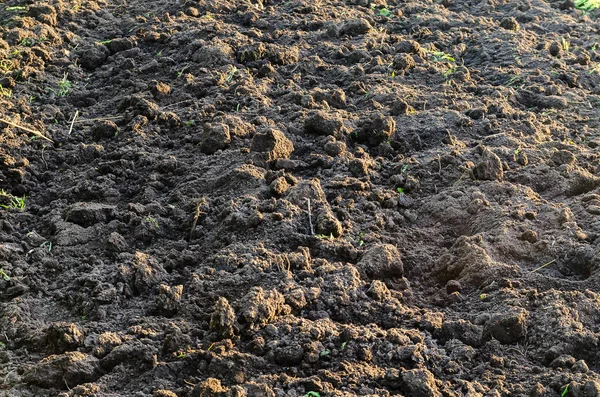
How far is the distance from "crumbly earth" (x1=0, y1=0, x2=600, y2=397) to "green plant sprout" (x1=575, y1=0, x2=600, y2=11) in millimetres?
569

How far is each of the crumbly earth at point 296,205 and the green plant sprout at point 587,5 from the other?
22.4 inches

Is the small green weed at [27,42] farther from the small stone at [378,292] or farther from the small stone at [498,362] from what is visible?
the small stone at [498,362]

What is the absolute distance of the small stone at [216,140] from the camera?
12.2 feet

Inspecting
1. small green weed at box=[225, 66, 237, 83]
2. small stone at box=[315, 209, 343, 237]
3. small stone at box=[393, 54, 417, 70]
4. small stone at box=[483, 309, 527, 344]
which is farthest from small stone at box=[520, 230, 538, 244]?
small green weed at box=[225, 66, 237, 83]

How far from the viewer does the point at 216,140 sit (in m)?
3.71

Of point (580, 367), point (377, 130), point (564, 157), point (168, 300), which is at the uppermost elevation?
point (564, 157)

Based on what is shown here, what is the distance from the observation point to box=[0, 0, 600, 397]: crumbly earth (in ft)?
8.01

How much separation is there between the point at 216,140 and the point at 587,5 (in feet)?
12.9

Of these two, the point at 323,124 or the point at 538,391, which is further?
the point at 323,124

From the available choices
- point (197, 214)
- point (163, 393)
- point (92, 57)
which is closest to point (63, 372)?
point (163, 393)

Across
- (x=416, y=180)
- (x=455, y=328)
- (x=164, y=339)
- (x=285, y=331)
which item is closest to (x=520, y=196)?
(x=416, y=180)

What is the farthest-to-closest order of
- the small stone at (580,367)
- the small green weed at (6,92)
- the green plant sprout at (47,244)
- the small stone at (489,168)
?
the small green weed at (6,92)
the small stone at (489,168)
the green plant sprout at (47,244)
the small stone at (580,367)

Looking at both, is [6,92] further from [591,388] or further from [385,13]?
[591,388]

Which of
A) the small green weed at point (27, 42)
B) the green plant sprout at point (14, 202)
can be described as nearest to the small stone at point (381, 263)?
the green plant sprout at point (14, 202)
